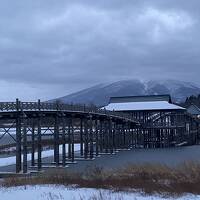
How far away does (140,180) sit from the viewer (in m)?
25.6

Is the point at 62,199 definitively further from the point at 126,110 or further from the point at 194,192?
the point at 126,110

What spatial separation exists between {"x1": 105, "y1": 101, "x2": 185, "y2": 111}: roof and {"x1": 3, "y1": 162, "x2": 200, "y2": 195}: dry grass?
58849 mm

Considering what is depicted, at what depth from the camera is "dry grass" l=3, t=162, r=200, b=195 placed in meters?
22.7

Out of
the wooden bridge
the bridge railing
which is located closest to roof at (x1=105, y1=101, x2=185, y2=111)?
the wooden bridge

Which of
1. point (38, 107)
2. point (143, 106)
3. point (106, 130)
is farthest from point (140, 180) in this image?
point (143, 106)

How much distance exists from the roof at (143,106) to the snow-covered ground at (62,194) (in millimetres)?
64054

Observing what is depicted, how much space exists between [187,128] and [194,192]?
7697 centimetres

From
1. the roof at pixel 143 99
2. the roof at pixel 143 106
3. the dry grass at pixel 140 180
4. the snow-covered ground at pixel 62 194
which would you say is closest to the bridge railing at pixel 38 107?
the dry grass at pixel 140 180

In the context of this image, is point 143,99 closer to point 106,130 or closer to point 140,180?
point 106,130

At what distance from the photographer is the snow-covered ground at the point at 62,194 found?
66.5 feet

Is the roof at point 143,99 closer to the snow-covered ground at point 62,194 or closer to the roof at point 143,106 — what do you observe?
the roof at point 143,106

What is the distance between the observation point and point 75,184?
2481cm

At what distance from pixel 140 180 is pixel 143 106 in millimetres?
64939

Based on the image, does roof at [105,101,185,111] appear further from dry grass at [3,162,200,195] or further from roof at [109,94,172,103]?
dry grass at [3,162,200,195]
